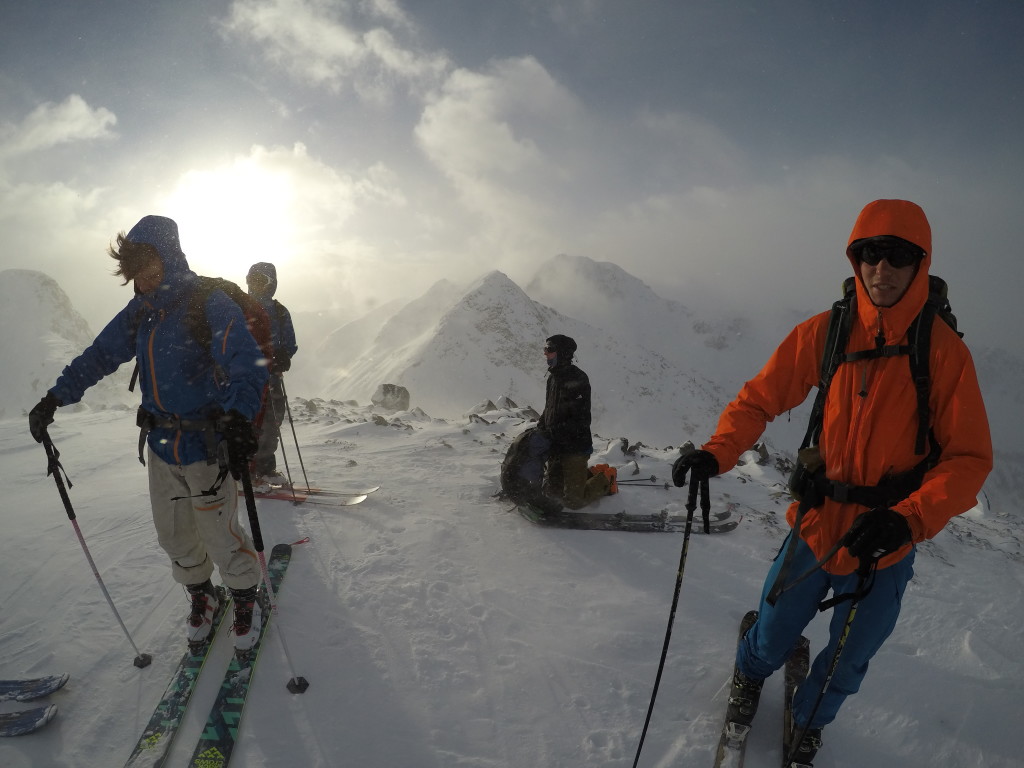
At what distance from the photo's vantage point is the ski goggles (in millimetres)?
2391

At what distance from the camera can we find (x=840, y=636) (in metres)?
2.60

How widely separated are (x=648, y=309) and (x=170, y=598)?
159900mm

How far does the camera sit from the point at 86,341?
7788 centimetres

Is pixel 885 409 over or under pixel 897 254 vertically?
under

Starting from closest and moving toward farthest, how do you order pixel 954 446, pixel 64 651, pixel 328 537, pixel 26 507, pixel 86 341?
pixel 954 446 < pixel 64 651 < pixel 328 537 < pixel 26 507 < pixel 86 341

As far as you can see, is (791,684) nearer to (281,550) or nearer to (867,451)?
(867,451)

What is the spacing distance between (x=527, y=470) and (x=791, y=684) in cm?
372

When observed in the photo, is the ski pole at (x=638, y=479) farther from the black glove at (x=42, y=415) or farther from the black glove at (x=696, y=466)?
the black glove at (x=42, y=415)

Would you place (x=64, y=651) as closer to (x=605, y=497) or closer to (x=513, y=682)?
(x=513, y=682)

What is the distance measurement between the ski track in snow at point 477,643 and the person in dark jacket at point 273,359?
3.45 ft

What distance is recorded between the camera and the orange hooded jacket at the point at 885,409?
2.18 meters

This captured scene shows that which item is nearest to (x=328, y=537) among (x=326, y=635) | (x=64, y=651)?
(x=326, y=635)

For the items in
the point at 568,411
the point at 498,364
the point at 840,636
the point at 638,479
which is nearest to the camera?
the point at 840,636

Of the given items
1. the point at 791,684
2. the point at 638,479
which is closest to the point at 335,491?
the point at 638,479
